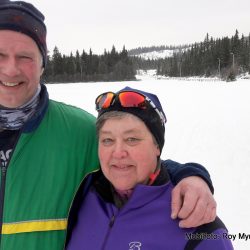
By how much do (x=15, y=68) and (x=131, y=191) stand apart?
925mm

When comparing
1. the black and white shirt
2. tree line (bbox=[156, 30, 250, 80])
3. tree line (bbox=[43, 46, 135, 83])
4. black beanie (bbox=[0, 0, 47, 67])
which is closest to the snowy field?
the black and white shirt

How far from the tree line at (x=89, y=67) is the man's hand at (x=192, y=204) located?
58.8 m

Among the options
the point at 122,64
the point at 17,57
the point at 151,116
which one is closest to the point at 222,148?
the point at 151,116

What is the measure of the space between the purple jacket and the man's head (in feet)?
2.50

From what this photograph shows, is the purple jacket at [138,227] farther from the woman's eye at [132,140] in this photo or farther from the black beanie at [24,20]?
the black beanie at [24,20]

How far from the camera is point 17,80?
2.02 metres

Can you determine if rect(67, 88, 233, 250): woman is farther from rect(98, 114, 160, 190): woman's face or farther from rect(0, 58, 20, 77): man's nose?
rect(0, 58, 20, 77): man's nose

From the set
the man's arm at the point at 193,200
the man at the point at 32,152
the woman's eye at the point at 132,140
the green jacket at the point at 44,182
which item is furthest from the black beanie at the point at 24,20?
the man's arm at the point at 193,200

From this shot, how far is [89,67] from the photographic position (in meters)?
74.3

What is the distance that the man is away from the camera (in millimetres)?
1927

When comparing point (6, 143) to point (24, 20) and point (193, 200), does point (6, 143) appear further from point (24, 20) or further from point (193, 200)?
point (193, 200)

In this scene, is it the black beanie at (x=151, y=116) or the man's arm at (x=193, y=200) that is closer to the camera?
the man's arm at (x=193, y=200)

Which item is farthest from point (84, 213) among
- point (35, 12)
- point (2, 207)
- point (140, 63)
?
point (140, 63)

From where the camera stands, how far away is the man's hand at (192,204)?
168cm
